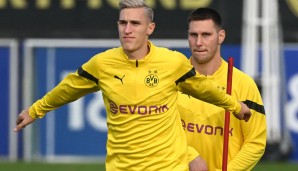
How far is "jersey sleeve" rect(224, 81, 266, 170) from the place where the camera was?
357 inches

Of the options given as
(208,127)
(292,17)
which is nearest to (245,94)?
(208,127)

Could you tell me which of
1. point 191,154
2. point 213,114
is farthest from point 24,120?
point 213,114

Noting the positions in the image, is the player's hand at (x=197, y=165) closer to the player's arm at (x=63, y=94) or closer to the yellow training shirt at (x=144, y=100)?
the yellow training shirt at (x=144, y=100)

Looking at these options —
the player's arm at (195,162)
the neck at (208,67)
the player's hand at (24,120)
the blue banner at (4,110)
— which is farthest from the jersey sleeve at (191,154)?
the blue banner at (4,110)

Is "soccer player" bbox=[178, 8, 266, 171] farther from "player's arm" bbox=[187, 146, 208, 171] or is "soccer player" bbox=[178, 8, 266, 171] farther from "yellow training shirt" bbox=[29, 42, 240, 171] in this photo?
"yellow training shirt" bbox=[29, 42, 240, 171]

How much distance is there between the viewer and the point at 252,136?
29.9 feet

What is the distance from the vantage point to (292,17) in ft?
55.7

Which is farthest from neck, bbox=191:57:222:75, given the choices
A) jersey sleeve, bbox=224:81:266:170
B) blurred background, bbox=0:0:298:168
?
blurred background, bbox=0:0:298:168

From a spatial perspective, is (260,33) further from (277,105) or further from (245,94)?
(245,94)

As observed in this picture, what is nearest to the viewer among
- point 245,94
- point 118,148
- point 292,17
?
point 118,148

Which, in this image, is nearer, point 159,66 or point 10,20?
point 159,66

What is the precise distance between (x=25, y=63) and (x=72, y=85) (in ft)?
30.2

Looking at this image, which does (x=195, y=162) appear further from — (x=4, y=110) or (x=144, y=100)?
(x=4, y=110)

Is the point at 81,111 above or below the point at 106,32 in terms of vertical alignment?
below
